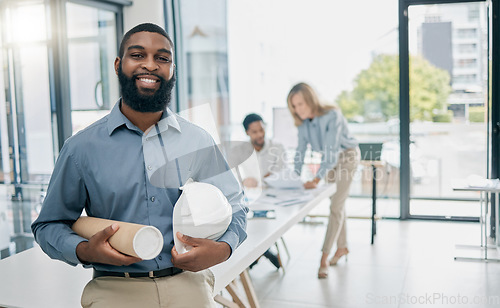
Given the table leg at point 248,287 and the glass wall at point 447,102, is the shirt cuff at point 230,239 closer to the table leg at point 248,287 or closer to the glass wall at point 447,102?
the table leg at point 248,287

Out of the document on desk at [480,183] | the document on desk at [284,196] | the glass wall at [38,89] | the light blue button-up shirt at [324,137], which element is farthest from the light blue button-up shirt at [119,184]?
the document on desk at [480,183]

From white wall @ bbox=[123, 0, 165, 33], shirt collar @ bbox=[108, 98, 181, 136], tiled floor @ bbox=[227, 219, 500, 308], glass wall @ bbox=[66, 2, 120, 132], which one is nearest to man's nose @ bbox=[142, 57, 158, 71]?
shirt collar @ bbox=[108, 98, 181, 136]

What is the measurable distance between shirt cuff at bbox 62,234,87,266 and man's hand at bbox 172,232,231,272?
0.24m

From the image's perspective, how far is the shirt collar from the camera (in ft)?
4.68

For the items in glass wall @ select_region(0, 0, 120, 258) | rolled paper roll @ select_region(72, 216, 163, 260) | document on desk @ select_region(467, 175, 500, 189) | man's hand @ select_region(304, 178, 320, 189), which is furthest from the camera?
document on desk @ select_region(467, 175, 500, 189)

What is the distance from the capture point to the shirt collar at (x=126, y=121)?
1.43 meters

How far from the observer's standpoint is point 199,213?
1269mm

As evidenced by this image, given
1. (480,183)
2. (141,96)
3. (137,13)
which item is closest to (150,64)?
(141,96)

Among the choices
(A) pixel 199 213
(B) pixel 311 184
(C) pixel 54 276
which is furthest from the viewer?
(B) pixel 311 184

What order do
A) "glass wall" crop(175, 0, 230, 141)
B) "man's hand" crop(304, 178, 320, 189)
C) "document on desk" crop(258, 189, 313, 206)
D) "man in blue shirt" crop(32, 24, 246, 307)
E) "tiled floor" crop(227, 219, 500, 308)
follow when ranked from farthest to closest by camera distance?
1. "glass wall" crop(175, 0, 230, 141)
2. "man's hand" crop(304, 178, 320, 189)
3. "tiled floor" crop(227, 219, 500, 308)
4. "document on desk" crop(258, 189, 313, 206)
5. "man in blue shirt" crop(32, 24, 246, 307)

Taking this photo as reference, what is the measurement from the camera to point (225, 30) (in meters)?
5.96

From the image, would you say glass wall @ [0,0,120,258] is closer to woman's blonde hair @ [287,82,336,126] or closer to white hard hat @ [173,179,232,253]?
woman's blonde hair @ [287,82,336,126]

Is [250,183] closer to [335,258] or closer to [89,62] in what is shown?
[335,258]

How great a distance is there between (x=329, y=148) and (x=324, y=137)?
0.13 metres
